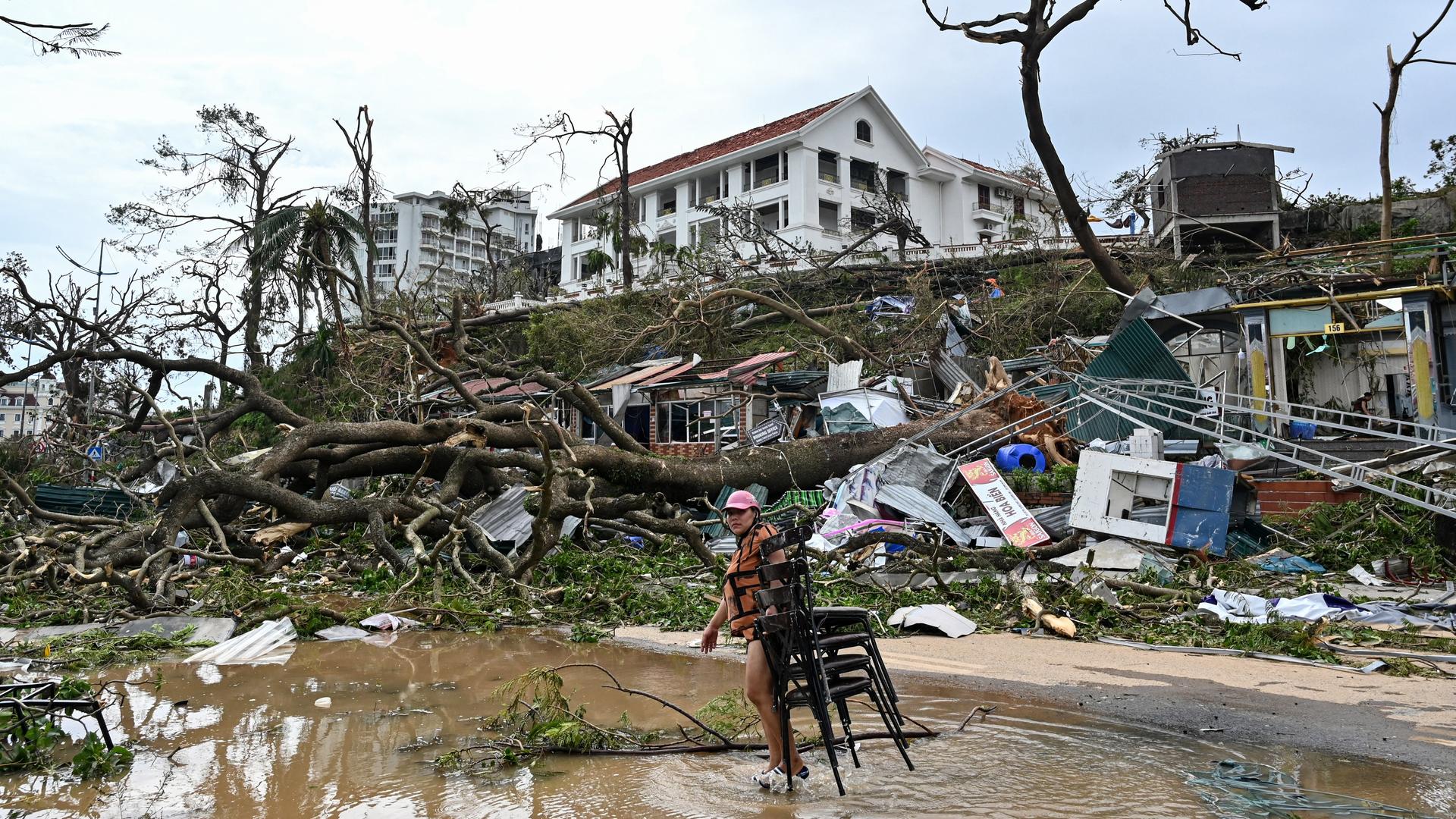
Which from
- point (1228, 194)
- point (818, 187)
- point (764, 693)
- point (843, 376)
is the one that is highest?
point (818, 187)

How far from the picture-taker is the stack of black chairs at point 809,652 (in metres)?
3.76

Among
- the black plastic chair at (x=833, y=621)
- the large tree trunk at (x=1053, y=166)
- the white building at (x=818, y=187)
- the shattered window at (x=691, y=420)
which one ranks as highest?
the white building at (x=818, y=187)

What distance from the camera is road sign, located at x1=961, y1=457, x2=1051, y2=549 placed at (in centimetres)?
1109

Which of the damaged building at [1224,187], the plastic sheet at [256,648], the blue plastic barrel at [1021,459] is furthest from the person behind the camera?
the damaged building at [1224,187]

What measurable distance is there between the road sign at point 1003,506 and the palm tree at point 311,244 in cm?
840

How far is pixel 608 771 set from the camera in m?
4.45

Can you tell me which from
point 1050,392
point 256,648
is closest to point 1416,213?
point 1050,392

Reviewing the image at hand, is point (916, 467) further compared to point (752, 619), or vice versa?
point (916, 467)

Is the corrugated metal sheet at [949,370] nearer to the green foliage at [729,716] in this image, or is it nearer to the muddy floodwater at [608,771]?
the muddy floodwater at [608,771]

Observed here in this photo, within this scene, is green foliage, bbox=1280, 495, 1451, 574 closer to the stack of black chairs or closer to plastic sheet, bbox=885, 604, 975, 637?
plastic sheet, bbox=885, 604, 975, 637

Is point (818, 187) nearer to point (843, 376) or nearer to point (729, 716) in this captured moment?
point (843, 376)

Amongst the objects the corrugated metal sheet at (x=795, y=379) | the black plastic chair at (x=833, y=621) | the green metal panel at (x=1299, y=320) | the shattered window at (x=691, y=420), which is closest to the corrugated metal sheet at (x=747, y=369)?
the corrugated metal sheet at (x=795, y=379)

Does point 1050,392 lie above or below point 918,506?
above

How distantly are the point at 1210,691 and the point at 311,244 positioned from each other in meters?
15.1
